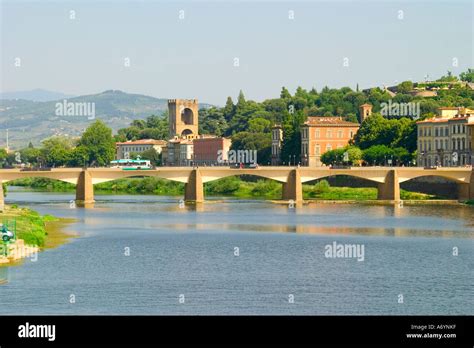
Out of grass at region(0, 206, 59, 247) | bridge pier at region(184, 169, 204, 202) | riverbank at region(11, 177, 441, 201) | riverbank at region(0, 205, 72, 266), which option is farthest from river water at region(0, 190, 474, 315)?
riverbank at region(11, 177, 441, 201)

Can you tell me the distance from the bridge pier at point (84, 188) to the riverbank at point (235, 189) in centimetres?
1995

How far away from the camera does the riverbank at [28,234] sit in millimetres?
49672

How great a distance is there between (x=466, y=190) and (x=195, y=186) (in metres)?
20.7

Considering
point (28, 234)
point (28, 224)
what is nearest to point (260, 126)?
point (28, 224)

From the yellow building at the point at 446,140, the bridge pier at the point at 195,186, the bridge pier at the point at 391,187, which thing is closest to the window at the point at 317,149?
the yellow building at the point at 446,140

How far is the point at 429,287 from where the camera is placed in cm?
4331

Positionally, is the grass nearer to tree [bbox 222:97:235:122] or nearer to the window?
the window

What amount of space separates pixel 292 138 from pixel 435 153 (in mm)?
26545

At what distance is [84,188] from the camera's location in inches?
3585

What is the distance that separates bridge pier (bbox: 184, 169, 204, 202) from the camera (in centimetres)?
9194

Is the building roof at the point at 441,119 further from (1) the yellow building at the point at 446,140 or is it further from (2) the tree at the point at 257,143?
(2) the tree at the point at 257,143
